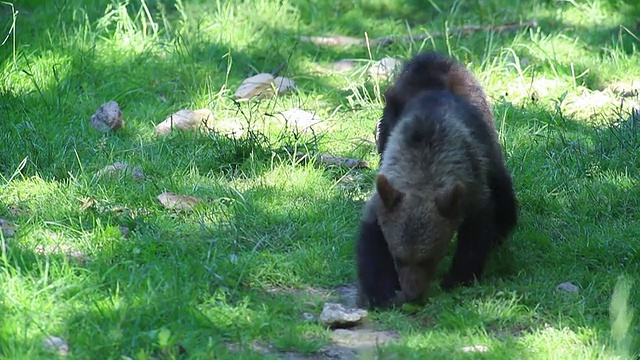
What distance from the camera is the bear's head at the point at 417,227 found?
18.7 ft

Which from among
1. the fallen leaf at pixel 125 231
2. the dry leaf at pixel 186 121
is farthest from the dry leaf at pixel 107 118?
the fallen leaf at pixel 125 231

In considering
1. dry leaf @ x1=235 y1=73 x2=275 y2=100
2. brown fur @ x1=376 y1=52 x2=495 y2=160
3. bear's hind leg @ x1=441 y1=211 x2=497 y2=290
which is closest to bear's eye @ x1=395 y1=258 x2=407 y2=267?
bear's hind leg @ x1=441 y1=211 x2=497 y2=290

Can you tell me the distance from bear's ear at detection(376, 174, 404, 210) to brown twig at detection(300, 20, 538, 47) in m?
4.88

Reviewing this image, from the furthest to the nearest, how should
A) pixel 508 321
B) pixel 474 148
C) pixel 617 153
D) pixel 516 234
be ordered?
pixel 617 153, pixel 516 234, pixel 474 148, pixel 508 321

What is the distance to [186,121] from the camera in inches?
334

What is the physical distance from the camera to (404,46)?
10398 millimetres

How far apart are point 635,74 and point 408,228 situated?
16.8 feet

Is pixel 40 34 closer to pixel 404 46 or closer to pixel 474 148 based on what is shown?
pixel 404 46

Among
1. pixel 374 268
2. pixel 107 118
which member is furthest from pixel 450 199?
pixel 107 118

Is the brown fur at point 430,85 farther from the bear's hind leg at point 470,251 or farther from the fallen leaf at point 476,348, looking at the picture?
the fallen leaf at point 476,348

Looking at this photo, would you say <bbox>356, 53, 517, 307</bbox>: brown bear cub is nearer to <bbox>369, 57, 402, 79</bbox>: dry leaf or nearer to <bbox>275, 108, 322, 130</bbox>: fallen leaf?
<bbox>275, 108, 322, 130</bbox>: fallen leaf

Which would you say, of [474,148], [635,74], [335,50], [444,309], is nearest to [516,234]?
[474,148]

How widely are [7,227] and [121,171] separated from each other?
1.25 metres

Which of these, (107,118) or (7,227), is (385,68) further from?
(7,227)
